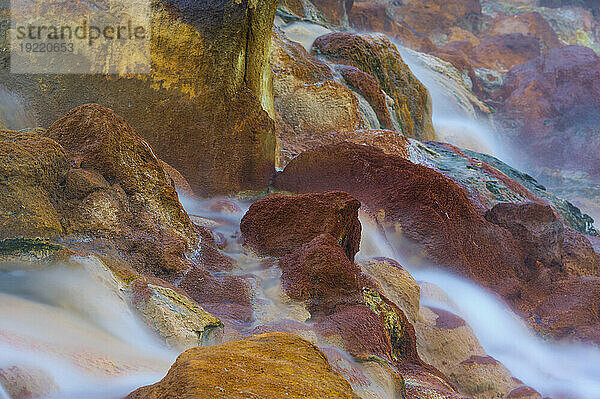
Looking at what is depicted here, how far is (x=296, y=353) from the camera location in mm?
2281

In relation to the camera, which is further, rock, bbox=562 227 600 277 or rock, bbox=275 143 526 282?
rock, bbox=562 227 600 277

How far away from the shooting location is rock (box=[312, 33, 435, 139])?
10023 mm

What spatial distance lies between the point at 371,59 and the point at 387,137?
11.5 feet

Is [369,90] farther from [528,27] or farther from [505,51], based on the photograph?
[528,27]

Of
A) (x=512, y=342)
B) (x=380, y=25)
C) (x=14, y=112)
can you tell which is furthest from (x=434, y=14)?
(x=14, y=112)

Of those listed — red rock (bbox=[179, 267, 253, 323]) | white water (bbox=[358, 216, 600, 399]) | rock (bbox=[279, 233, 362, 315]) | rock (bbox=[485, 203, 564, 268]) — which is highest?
rock (bbox=[279, 233, 362, 315])

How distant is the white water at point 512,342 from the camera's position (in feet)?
15.9

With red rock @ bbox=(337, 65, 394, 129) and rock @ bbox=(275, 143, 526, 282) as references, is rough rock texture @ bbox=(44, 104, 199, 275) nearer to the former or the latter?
rock @ bbox=(275, 143, 526, 282)

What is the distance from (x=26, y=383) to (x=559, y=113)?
51.6ft

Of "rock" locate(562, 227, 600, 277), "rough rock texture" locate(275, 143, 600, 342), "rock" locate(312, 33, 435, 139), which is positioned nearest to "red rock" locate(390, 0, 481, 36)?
"rock" locate(312, 33, 435, 139)

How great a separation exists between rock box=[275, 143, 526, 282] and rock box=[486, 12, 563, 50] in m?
19.3

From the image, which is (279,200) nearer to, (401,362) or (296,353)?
(401,362)

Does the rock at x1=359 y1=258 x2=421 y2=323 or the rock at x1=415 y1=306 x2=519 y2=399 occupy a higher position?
the rock at x1=359 y1=258 x2=421 y2=323

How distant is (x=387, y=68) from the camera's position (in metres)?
10.5
